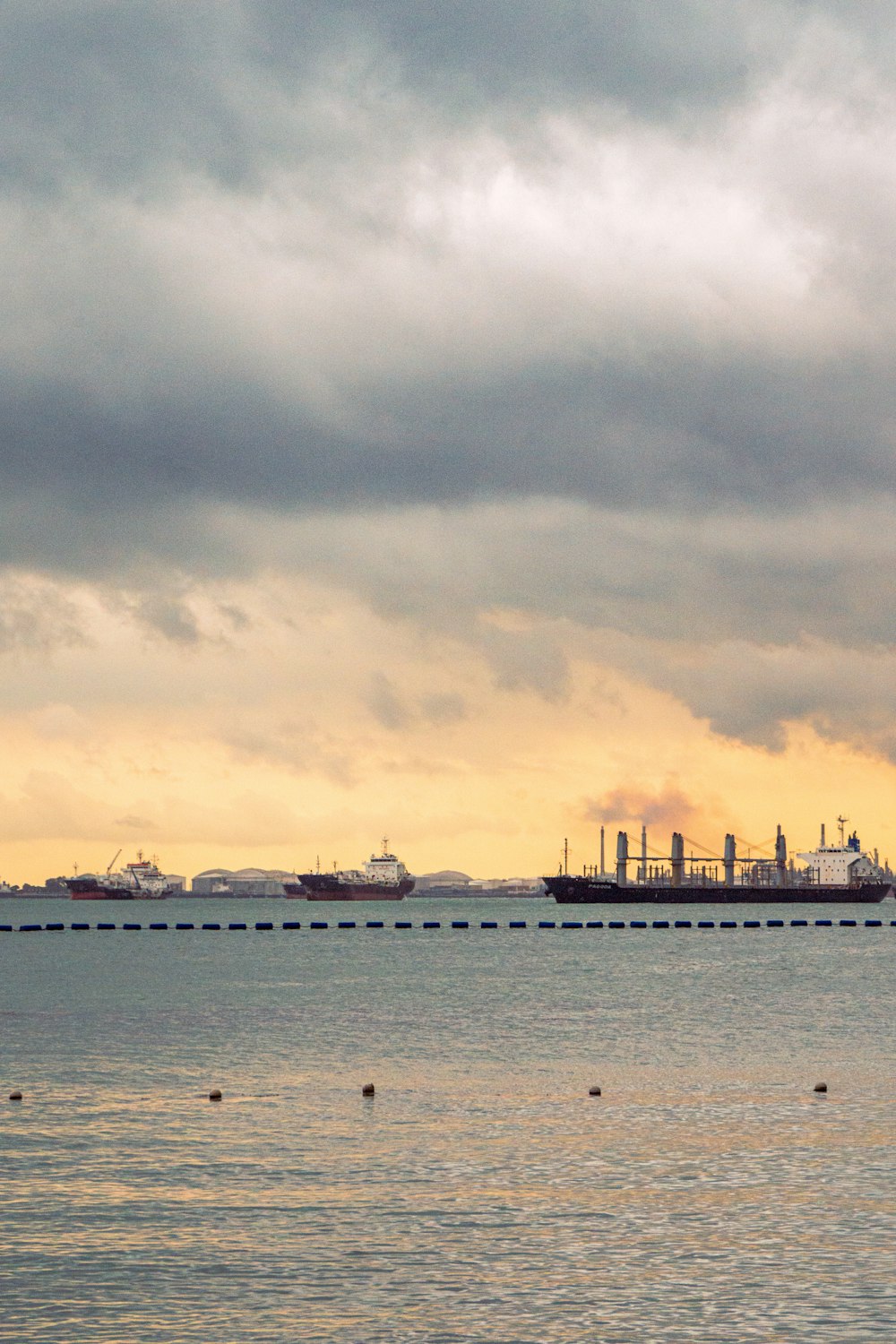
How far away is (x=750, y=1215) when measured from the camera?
32844 millimetres

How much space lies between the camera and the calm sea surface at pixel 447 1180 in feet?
84.9

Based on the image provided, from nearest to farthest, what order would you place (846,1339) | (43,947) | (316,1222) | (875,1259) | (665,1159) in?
(846,1339) < (875,1259) < (316,1222) < (665,1159) < (43,947)

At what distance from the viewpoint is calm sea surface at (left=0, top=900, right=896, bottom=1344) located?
25.9 meters

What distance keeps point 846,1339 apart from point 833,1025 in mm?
57222

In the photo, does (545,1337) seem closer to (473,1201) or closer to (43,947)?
(473,1201)

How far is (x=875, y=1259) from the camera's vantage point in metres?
28.9

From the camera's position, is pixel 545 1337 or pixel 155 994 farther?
pixel 155 994

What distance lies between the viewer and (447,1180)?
36656mm

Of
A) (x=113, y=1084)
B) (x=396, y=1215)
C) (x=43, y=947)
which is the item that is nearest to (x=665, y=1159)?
(x=396, y=1215)

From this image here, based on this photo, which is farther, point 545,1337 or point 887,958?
point 887,958

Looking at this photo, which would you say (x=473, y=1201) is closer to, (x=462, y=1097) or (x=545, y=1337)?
(x=545, y=1337)

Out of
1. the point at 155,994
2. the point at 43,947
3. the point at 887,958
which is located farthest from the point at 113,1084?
the point at 43,947

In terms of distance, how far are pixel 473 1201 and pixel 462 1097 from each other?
16698mm

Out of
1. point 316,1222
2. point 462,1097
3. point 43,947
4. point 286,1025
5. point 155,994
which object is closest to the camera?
point 316,1222
